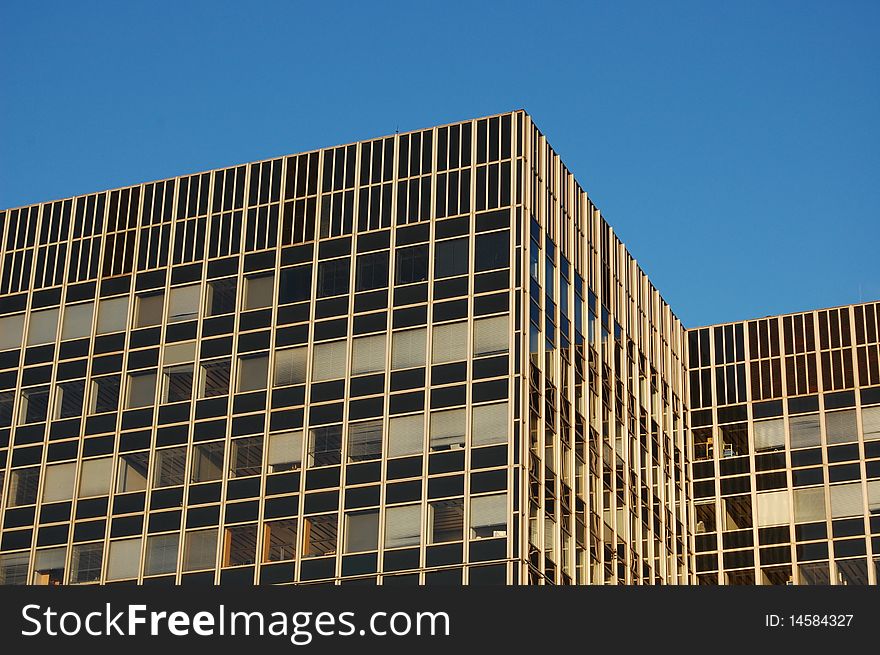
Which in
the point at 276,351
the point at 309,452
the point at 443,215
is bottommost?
the point at 309,452

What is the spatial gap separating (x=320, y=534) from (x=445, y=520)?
263 inches

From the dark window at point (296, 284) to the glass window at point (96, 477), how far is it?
12583mm

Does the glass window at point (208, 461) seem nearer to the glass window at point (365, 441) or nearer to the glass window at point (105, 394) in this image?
the glass window at point (105, 394)

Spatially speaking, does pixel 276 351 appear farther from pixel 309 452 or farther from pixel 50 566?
pixel 50 566

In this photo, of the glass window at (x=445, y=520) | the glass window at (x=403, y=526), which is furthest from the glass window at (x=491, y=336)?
the glass window at (x=403, y=526)

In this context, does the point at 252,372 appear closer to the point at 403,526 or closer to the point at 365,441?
the point at 365,441

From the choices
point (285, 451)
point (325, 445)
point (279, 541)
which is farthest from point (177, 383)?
point (279, 541)

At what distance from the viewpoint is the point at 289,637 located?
121 ft

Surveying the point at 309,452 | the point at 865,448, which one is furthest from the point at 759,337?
the point at 309,452

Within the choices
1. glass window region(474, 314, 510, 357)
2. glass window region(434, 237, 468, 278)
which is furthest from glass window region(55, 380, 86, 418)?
glass window region(474, 314, 510, 357)

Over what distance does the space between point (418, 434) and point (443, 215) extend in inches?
487

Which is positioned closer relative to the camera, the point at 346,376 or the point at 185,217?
the point at 346,376

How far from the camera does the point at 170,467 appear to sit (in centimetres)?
8956

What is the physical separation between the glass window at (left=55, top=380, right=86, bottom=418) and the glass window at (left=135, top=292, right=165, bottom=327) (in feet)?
15.2
